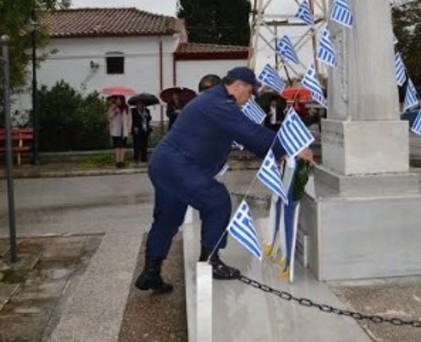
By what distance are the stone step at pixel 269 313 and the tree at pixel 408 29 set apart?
30.5 m

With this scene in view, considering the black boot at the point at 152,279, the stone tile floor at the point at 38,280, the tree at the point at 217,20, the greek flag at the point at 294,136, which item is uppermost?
the tree at the point at 217,20

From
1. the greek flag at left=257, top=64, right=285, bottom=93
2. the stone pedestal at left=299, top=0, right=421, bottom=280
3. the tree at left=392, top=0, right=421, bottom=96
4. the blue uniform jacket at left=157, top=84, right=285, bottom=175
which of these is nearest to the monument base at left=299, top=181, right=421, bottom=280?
the stone pedestal at left=299, top=0, right=421, bottom=280

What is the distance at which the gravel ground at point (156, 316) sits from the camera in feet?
17.8

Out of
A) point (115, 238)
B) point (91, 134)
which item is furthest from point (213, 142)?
point (91, 134)

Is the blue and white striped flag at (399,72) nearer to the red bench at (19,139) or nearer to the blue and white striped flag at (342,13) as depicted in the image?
the blue and white striped flag at (342,13)

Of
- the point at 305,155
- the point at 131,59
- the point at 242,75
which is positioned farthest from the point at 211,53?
→ the point at 305,155

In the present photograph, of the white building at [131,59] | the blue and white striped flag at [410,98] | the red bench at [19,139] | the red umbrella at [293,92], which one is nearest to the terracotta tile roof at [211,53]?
the white building at [131,59]

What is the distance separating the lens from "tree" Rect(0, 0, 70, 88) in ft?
63.9

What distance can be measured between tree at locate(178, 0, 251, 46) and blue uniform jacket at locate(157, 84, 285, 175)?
51126 mm

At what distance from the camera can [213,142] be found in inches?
229

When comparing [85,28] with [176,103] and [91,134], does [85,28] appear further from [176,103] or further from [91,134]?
[176,103]

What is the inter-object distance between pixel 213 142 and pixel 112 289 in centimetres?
186

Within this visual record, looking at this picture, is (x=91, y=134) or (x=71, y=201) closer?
(x=71, y=201)

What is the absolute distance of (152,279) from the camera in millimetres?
6301
